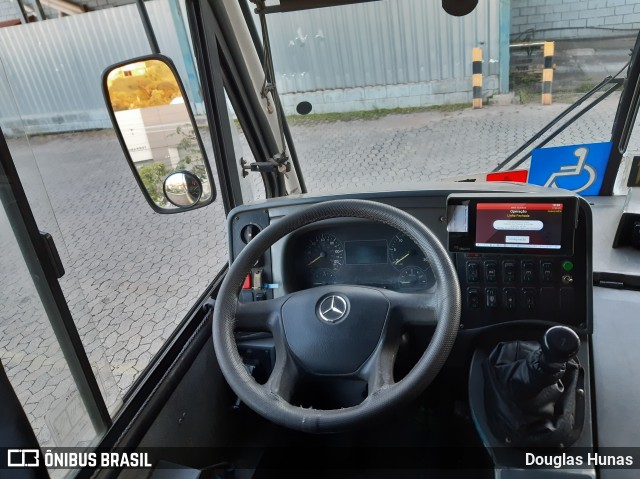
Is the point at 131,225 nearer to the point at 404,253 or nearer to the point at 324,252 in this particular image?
the point at 324,252

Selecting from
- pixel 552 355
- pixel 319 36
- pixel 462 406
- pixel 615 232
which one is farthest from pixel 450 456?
pixel 319 36

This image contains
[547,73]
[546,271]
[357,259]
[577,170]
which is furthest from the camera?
[577,170]

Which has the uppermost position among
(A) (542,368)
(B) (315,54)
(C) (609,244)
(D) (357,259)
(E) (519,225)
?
(B) (315,54)

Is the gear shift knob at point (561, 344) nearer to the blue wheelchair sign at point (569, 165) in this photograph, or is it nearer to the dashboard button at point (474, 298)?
the dashboard button at point (474, 298)

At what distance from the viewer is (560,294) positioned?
5.12 ft

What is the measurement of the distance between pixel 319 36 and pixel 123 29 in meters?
0.80

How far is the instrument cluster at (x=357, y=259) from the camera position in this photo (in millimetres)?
1739

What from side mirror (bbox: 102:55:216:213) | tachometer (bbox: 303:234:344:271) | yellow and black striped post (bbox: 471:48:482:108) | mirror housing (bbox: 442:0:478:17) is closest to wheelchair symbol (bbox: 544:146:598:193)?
yellow and black striped post (bbox: 471:48:482:108)

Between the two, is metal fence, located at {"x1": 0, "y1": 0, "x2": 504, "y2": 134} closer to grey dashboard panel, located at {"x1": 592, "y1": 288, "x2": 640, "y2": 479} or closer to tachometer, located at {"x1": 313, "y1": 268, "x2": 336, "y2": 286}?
tachometer, located at {"x1": 313, "y1": 268, "x2": 336, "y2": 286}

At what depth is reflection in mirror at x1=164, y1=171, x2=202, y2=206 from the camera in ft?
6.52

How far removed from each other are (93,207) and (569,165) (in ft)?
6.62

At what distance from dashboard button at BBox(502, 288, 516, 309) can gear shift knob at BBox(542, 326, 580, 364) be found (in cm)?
39

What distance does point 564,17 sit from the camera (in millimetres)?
1813

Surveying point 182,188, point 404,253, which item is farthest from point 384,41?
point 182,188
